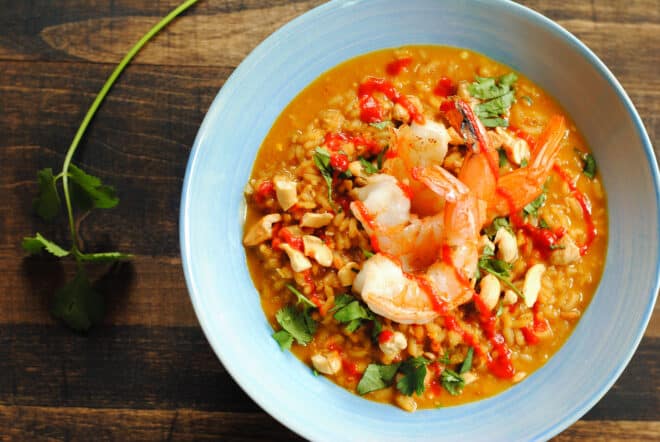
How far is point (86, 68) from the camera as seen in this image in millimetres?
3908

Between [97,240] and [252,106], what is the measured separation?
132 centimetres

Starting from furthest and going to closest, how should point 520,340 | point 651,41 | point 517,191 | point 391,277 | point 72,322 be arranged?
point 651,41 → point 72,322 → point 520,340 → point 517,191 → point 391,277

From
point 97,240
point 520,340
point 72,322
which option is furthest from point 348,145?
point 72,322

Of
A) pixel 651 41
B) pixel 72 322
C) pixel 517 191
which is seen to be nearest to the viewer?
pixel 517 191

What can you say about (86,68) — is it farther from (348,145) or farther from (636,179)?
(636,179)

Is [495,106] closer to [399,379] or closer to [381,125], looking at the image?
[381,125]

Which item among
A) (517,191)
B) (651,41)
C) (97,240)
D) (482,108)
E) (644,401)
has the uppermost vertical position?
(651,41)

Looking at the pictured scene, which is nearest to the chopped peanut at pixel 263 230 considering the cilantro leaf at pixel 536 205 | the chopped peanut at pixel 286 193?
the chopped peanut at pixel 286 193

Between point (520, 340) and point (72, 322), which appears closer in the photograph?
point (520, 340)

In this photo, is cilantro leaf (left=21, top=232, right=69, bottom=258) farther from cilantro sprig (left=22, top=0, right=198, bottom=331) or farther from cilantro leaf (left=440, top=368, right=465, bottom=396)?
cilantro leaf (left=440, top=368, right=465, bottom=396)

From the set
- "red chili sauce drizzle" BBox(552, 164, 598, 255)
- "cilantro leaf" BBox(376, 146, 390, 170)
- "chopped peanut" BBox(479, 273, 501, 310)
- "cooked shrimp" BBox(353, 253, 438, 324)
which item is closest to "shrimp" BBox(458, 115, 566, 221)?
"red chili sauce drizzle" BBox(552, 164, 598, 255)

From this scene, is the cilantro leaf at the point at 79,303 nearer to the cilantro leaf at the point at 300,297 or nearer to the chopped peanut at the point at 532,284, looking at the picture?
the cilantro leaf at the point at 300,297

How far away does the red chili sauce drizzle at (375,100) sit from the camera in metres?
3.43

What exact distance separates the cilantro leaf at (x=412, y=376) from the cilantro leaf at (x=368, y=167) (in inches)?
39.8
